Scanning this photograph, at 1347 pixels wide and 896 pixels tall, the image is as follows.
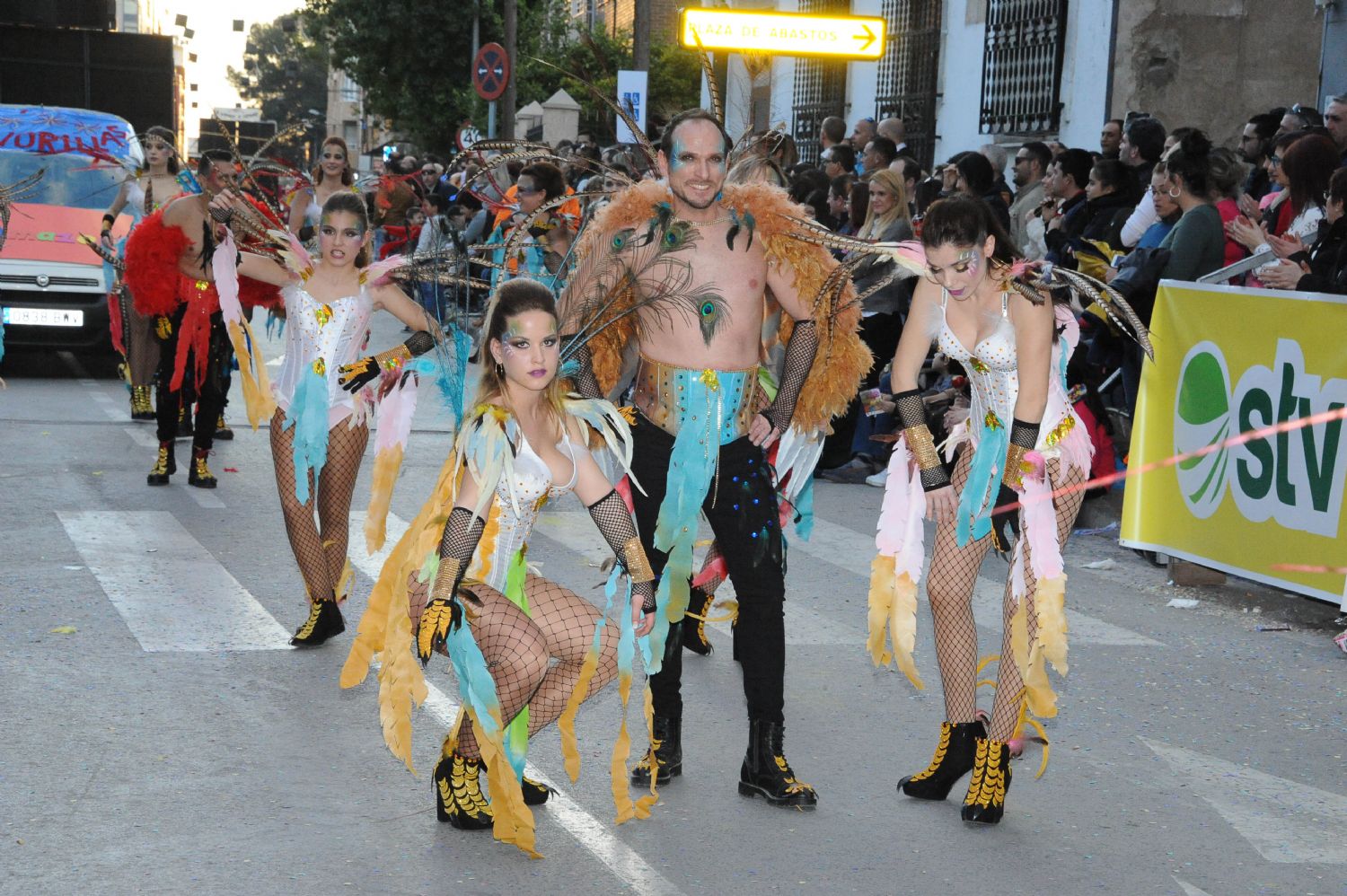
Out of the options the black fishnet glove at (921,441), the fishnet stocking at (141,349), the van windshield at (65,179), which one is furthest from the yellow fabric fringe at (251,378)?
the van windshield at (65,179)

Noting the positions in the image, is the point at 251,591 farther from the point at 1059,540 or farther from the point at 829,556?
the point at 1059,540

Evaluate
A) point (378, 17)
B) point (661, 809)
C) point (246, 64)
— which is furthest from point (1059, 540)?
point (246, 64)

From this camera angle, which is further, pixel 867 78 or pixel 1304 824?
pixel 867 78

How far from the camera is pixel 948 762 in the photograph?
494 centimetres

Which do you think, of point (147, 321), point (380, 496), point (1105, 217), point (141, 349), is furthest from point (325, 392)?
point (141, 349)

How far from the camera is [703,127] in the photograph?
16.2ft

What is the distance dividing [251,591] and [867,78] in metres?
16.3

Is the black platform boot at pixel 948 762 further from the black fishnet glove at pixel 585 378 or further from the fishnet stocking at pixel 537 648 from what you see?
the black fishnet glove at pixel 585 378

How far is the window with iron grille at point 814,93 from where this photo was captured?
23016 mm

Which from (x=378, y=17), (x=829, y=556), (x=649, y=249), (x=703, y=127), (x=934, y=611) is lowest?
(x=829, y=556)

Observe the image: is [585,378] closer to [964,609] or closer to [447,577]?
[447,577]

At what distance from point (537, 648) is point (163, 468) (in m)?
6.12

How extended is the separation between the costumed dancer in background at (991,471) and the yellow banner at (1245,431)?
2.65m

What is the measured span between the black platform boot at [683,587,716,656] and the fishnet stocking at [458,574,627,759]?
6.19 feet
